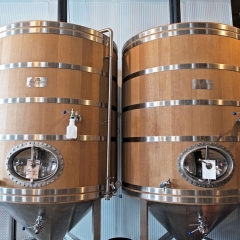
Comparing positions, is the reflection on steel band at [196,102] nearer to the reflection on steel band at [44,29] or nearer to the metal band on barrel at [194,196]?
the metal band on barrel at [194,196]

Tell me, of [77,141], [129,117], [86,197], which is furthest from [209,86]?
[86,197]

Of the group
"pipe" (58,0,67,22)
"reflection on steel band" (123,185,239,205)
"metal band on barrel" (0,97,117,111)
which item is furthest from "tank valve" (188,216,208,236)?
"pipe" (58,0,67,22)

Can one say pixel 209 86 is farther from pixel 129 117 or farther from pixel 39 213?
pixel 39 213

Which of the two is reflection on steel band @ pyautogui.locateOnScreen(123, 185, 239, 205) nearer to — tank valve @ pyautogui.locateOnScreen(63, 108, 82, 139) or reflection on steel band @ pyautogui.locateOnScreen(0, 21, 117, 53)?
tank valve @ pyautogui.locateOnScreen(63, 108, 82, 139)

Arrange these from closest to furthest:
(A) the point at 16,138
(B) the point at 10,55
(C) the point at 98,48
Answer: (A) the point at 16,138 < (B) the point at 10,55 < (C) the point at 98,48

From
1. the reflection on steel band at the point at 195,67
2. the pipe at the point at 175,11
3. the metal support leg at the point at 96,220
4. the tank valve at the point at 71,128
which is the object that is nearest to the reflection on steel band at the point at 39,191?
the metal support leg at the point at 96,220

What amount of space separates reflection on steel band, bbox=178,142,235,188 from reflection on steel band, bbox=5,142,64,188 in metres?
0.87

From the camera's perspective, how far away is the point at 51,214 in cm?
166

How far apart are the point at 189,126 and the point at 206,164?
0.91 ft

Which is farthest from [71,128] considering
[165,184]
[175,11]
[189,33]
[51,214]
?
[175,11]

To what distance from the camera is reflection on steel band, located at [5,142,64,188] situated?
1558 mm

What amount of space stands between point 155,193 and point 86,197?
1.63 ft

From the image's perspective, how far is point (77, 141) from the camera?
1.66 m

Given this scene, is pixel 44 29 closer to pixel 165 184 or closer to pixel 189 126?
pixel 189 126
